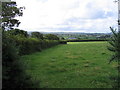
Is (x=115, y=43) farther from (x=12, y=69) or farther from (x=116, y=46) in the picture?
(x=12, y=69)

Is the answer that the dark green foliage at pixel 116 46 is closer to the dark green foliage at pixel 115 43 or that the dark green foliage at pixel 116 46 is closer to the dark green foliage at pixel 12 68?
the dark green foliage at pixel 115 43

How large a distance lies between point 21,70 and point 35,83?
663 millimetres

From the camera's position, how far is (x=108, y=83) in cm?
756

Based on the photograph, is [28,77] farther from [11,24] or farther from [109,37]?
[11,24]

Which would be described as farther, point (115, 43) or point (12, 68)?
point (115, 43)

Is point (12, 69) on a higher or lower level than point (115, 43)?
lower

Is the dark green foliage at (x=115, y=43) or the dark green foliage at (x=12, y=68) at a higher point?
the dark green foliage at (x=115, y=43)

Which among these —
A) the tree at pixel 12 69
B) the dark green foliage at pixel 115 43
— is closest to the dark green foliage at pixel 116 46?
the dark green foliage at pixel 115 43

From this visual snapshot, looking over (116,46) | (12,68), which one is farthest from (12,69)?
(116,46)

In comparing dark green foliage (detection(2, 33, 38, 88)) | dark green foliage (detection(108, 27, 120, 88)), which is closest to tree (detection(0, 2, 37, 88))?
dark green foliage (detection(2, 33, 38, 88))

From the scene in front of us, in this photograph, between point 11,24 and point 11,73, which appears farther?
point 11,24

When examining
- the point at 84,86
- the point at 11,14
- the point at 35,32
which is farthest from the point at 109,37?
the point at 35,32

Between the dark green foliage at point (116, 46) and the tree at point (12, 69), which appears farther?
the dark green foliage at point (116, 46)

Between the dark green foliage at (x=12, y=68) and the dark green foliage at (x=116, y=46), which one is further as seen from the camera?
the dark green foliage at (x=116, y=46)
